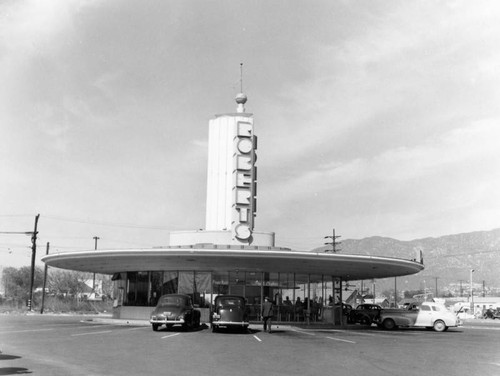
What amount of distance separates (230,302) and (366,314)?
14957mm

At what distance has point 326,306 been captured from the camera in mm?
36156

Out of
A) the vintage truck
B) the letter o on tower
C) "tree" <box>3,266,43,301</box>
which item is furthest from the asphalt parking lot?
"tree" <box>3,266,43,301</box>

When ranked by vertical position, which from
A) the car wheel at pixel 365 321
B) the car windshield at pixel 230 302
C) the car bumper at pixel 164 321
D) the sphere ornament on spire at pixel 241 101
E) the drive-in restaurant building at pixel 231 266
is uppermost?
the sphere ornament on spire at pixel 241 101

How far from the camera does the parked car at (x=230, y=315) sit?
25.3 meters

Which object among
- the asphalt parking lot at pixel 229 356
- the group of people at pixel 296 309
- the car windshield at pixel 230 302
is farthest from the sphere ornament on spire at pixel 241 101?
the asphalt parking lot at pixel 229 356

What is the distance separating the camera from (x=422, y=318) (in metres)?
32.8

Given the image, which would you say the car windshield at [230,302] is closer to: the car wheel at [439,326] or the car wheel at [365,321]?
the car wheel at [439,326]

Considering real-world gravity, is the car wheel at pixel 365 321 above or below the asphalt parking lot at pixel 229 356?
below

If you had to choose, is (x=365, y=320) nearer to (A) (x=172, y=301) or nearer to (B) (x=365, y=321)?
(B) (x=365, y=321)

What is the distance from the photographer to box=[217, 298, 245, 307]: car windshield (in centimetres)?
2602

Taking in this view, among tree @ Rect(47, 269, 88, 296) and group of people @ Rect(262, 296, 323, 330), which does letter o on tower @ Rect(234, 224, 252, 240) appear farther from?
tree @ Rect(47, 269, 88, 296)

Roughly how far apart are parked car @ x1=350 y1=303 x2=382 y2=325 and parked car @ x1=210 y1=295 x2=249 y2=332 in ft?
47.2

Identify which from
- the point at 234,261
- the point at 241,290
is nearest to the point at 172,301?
the point at 234,261

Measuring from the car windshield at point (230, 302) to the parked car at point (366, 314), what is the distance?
1413cm
